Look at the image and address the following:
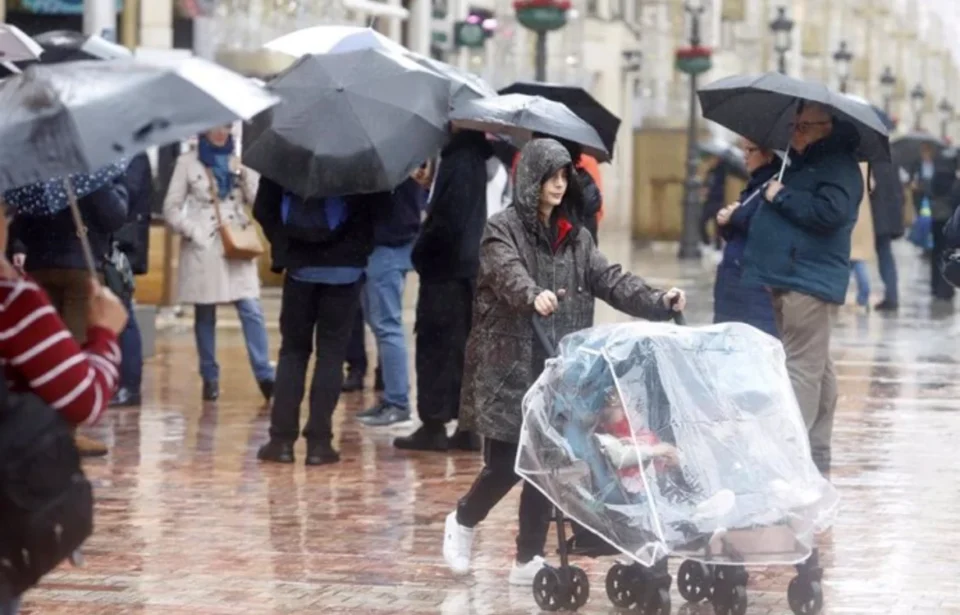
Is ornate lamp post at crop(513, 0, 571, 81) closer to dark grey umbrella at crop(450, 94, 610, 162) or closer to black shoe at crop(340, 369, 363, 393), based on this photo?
black shoe at crop(340, 369, 363, 393)

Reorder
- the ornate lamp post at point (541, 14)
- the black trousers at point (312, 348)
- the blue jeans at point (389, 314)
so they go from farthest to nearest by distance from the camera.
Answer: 1. the ornate lamp post at point (541, 14)
2. the blue jeans at point (389, 314)
3. the black trousers at point (312, 348)

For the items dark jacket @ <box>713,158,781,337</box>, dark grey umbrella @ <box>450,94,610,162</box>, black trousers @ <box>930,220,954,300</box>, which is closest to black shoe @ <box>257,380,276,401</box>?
dark grey umbrella @ <box>450,94,610,162</box>

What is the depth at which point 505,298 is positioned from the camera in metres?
8.65

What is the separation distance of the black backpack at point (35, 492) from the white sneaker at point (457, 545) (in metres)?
3.72

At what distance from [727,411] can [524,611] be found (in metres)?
1.11

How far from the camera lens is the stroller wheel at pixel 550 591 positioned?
850cm

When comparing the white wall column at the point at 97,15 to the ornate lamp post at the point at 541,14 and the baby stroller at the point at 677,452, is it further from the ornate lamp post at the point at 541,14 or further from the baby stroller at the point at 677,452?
the baby stroller at the point at 677,452

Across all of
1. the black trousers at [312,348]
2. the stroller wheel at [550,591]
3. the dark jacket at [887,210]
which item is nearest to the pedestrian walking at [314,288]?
the black trousers at [312,348]

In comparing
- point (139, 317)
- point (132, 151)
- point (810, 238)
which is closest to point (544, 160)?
point (810, 238)

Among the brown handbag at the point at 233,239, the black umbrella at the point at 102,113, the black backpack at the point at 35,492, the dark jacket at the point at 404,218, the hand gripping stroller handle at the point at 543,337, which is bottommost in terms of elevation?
the brown handbag at the point at 233,239

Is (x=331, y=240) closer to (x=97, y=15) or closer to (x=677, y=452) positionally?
(x=677, y=452)

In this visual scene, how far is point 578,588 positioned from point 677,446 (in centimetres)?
79

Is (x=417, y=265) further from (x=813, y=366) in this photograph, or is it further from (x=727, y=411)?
(x=727, y=411)

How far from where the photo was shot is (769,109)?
10898 mm
